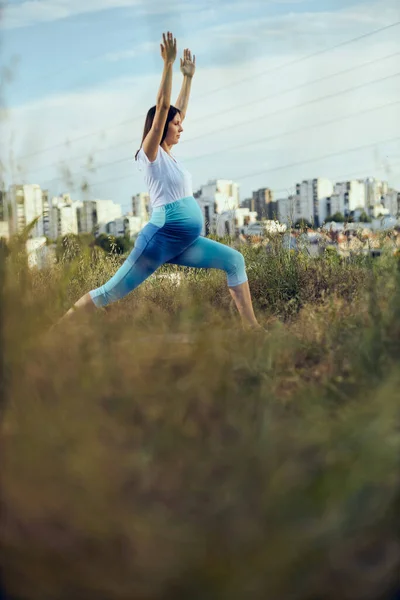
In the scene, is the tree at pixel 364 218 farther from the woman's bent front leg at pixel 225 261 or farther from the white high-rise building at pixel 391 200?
the woman's bent front leg at pixel 225 261

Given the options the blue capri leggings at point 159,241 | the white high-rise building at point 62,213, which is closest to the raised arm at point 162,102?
the blue capri leggings at point 159,241

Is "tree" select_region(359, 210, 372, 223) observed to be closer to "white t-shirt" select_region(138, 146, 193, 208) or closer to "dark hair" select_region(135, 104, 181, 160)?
"white t-shirt" select_region(138, 146, 193, 208)

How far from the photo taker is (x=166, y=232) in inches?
201

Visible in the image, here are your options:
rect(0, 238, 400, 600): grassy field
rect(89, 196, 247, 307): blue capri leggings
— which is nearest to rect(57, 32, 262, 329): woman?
rect(89, 196, 247, 307): blue capri leggings

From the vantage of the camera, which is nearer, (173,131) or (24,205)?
(24,205)

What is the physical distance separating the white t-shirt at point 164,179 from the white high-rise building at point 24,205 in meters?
1.85

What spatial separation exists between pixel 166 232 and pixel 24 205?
2119mm

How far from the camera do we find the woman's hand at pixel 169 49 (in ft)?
15.0

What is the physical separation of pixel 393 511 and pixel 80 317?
123 centimetres

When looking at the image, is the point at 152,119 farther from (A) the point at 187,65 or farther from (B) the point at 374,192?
(B) the point at 374,192

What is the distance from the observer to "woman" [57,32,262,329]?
5039mm

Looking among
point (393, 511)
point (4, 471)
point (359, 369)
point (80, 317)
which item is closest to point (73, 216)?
point (80, 317)

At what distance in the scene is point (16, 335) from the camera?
7.61 ft

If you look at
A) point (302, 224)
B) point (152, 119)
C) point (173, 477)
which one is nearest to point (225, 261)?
point (152, 119)
